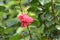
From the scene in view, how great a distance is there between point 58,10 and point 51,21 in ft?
0.26

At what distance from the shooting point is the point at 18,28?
5.22 feet

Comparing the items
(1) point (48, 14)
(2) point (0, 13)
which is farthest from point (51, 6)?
(2) point (0, 13)

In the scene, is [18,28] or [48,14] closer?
[48,14]

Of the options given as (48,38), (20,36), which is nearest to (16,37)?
(20,36)

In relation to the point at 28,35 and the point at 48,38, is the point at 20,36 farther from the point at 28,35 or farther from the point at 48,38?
the point at 48,38

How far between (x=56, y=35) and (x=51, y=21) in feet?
0.29

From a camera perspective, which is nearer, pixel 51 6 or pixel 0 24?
pixel 51 6

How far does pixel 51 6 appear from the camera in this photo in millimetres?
1438

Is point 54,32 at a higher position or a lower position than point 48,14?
lower

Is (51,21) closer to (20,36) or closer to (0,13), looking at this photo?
(20,36)

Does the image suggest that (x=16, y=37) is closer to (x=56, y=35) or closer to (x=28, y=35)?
(x=28, y=35)

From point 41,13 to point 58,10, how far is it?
0.34 ft

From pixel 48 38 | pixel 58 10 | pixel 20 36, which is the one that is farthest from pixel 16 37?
pixel 58 10

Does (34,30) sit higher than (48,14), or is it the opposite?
(48,14)
